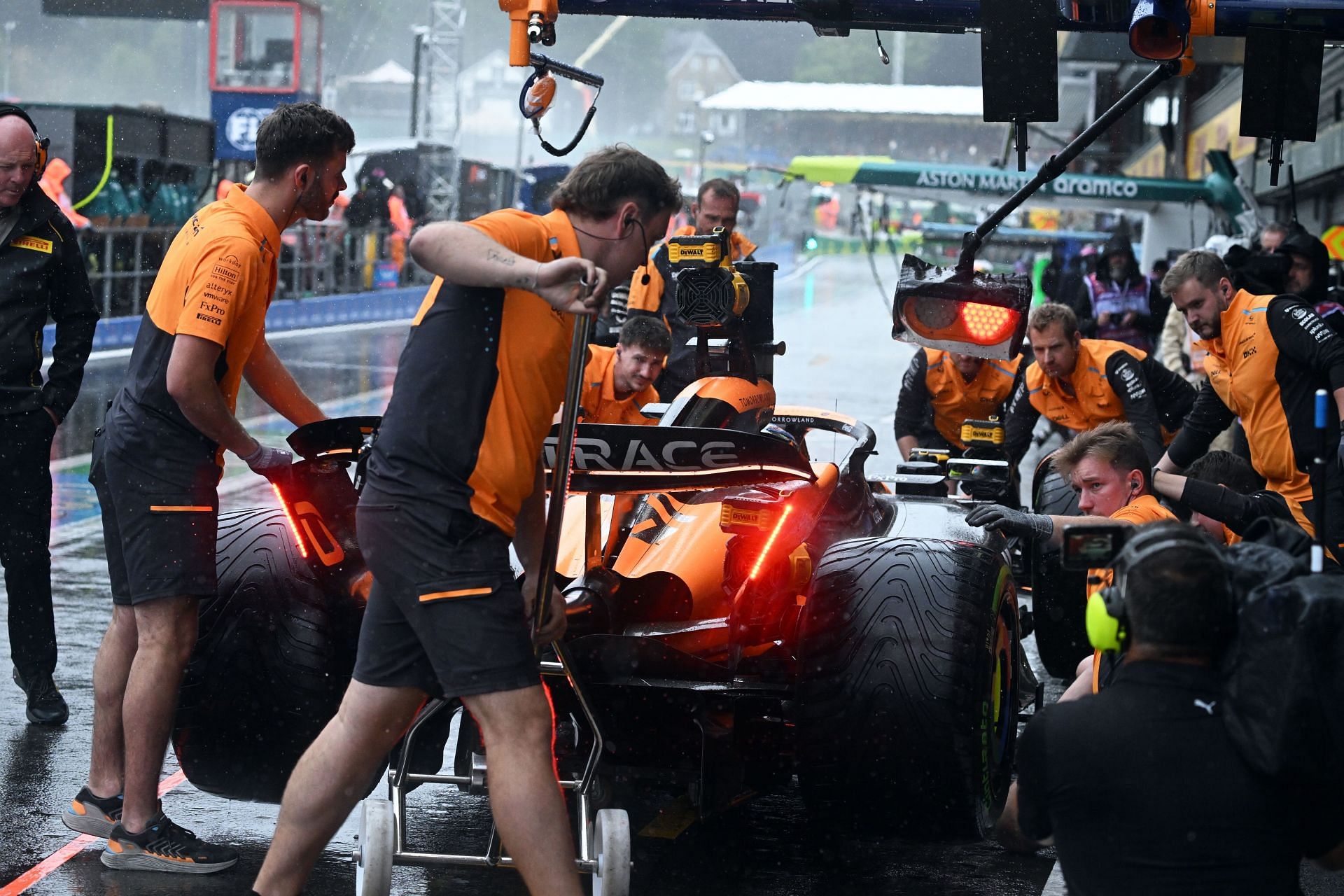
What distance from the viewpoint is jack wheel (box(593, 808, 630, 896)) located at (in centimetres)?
341

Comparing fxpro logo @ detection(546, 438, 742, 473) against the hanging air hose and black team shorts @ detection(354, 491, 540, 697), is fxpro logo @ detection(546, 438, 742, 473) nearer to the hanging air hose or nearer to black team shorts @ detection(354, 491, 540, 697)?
black team shorts @ detection(354, 491, 540, 697)

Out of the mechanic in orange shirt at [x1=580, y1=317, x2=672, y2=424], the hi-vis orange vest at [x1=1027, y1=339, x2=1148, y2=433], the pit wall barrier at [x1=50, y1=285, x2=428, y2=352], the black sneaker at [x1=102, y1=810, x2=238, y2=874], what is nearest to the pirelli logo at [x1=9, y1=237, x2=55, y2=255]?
the mechanic in orange shirt at [x1=580, y1=317, x2=672, y2=424]

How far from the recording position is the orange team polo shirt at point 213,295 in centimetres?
404

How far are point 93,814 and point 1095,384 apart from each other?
4818 millimetres

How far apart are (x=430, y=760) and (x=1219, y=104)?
28.1 m

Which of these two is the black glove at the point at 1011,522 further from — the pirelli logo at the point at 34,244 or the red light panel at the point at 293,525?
the pirelli logo at the point at 34,244

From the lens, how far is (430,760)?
406cm

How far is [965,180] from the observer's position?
1015 inches

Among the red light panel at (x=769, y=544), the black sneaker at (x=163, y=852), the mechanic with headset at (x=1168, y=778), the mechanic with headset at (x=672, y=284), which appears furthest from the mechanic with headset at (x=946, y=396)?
the mechanic with headset at (x=1168, y=778)

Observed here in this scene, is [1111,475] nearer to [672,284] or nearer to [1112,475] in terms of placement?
[1112,475]

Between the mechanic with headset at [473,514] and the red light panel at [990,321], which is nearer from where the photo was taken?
the mechanic with headset at [473,514]

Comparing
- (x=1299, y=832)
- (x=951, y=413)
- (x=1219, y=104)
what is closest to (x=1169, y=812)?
(x=1299, y=832)

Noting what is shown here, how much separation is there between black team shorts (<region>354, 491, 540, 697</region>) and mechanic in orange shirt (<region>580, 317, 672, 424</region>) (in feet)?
8.97

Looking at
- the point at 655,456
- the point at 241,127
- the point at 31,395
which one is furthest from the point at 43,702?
the point at 241,127
